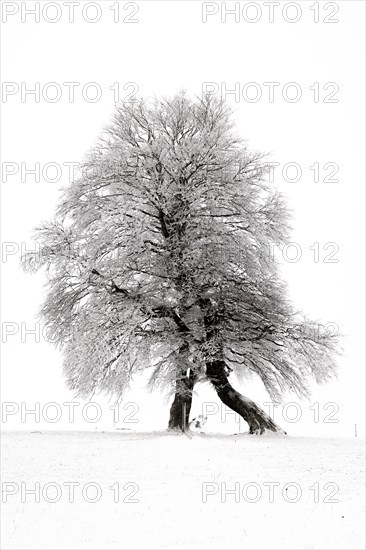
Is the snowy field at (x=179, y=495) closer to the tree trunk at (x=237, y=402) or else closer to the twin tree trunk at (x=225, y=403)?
the twin tree trunk at (x=225, y=403)

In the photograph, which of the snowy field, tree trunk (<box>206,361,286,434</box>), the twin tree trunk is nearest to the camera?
the snowy field

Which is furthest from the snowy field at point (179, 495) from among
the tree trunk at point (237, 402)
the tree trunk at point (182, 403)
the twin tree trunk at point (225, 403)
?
the tree trunk at point (237, 402)

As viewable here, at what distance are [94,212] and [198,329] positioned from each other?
5898 millimetres

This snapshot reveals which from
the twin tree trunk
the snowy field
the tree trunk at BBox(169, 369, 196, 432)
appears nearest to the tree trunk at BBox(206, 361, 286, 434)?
the twin tree trunk

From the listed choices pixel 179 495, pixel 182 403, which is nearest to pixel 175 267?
pixel 182 403

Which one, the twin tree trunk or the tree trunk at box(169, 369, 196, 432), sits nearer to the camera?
the tree trunk at box(169, 369, 196, 432)

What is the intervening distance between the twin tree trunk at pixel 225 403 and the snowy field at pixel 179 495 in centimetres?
357

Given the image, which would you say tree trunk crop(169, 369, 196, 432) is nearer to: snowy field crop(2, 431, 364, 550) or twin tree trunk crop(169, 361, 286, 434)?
twin tree trunk crop(169, 361, 286, 434)

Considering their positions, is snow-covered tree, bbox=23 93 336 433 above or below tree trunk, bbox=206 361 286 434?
above

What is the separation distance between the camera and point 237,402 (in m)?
26.8

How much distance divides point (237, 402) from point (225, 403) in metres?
0.55

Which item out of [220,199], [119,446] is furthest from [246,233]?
[119,446]

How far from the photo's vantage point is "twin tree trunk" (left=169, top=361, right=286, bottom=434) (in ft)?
85.5

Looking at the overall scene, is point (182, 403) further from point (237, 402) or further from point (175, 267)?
point (175, 267)
